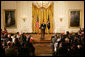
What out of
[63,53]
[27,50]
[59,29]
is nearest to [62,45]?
[63,53]

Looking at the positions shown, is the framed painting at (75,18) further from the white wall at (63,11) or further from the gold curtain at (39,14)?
the gold curtain at (39,14)

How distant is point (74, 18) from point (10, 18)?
773cm

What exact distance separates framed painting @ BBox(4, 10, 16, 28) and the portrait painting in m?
6.86

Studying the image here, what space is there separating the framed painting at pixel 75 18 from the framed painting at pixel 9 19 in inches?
270

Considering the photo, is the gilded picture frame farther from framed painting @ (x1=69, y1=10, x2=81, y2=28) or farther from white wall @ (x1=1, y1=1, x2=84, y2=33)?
framed painting @ (x1=69, y1=10, x2=81, y2=28)

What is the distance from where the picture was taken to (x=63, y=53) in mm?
7301

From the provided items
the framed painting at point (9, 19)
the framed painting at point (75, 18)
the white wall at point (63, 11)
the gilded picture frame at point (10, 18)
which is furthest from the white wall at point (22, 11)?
the framed painting at point (75, 18)

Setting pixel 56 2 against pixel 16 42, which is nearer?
pixel 16 42

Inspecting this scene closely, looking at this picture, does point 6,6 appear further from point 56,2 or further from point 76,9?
point 76,9

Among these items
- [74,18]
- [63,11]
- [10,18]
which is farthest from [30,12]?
[74,18]

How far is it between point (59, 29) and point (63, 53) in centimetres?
1039

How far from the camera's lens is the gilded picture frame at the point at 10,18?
17703 mm

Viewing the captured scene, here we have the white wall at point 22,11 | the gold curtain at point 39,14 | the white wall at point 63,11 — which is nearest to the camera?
the white wall at point 63,11

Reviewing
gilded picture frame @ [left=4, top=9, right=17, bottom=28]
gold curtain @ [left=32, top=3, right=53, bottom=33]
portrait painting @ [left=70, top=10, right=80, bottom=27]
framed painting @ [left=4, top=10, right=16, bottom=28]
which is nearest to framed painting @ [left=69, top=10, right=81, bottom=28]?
portrait painting @ [left=70, top=10, right=80, bottom=27]
